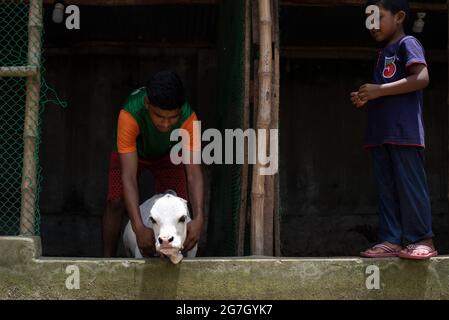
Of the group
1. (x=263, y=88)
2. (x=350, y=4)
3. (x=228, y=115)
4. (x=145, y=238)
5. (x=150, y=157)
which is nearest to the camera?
(x=145, y=238)

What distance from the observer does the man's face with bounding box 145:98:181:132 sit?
17.0ft

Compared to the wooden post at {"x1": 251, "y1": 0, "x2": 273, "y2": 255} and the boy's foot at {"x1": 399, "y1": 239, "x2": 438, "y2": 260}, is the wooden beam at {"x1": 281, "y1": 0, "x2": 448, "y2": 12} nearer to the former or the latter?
the wooden post at {"x1": 251, "y1": 0, "x2": 273, "y2": 255}

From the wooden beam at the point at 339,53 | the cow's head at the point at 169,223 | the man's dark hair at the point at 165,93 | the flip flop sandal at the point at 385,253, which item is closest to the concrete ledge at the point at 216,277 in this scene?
the flip flop sandal at the point at 385,253

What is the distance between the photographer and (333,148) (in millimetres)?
9219

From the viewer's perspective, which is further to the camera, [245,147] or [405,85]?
[245,147]

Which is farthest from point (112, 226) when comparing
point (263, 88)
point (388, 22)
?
point (388, 22)

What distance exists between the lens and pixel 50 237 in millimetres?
8875

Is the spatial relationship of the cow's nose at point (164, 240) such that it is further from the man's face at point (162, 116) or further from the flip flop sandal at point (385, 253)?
the flip flop sandal at point (385, 253)

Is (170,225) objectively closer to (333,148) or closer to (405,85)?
(405,85)

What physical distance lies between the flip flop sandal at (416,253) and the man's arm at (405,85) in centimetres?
107

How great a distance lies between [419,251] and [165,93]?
6.73ft

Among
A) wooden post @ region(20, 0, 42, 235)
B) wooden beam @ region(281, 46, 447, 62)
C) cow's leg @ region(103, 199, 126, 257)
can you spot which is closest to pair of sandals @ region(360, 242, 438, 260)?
cow's leg @ region(103, 199, 126, 257)

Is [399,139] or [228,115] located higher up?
[228,115]

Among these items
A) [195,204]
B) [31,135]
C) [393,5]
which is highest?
[393,5]
